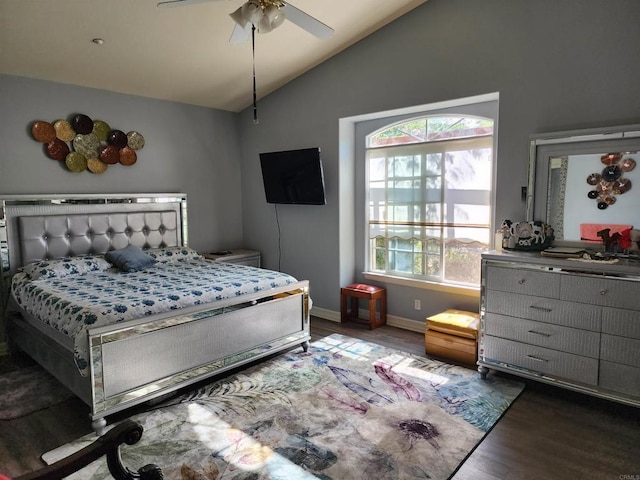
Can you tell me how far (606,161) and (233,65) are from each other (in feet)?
11.5

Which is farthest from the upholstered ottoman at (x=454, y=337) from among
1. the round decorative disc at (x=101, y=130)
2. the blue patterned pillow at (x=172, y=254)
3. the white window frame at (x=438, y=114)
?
the round decorative disc at (x=101, y=130)

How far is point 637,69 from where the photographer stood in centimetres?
294

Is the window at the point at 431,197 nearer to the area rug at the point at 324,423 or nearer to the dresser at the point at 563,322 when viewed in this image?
the dresser at the point at 563,322

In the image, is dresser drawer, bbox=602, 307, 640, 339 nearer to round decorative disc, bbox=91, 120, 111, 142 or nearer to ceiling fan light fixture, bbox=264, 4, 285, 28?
ceiling fan light fixture, bbox=264, 4, 285, 28

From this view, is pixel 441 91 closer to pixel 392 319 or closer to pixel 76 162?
pixel 392 319

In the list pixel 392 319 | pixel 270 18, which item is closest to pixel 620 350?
pixel 392 319

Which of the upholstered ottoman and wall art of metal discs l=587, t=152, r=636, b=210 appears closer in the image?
wall art of metal discs l=587, t=152, r=636, b=210

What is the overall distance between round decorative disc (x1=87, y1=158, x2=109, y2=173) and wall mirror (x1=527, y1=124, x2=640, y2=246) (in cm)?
414

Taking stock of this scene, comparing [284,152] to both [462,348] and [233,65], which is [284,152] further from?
[462,348]

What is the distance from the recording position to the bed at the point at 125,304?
2.73 m

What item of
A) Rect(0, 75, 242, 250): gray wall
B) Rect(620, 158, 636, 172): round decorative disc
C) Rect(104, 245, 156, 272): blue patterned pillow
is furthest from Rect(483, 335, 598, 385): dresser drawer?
Rect(0, 75, 242, 250): gray wall

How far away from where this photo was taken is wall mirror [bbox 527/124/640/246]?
9.95 ft

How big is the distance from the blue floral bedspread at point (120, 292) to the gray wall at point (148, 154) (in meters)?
1.04

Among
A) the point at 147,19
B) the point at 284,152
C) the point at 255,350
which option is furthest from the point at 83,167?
the point at 255,350
